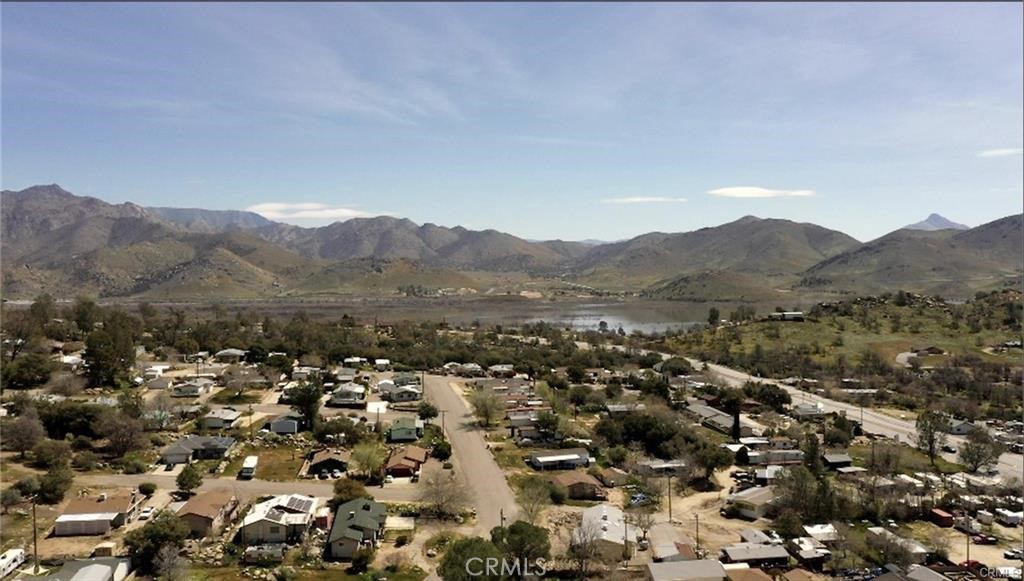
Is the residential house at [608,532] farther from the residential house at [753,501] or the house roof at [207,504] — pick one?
the house roof at [207,504]

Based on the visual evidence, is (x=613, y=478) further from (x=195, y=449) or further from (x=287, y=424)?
(x=195, y=449)

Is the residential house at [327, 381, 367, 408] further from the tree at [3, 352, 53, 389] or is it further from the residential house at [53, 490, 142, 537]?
the tree at [3, 352, 53, 389]

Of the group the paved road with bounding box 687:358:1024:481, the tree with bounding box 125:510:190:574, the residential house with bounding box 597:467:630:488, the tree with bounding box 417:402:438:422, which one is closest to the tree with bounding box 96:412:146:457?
the tree with bounding box 125:510:190:574

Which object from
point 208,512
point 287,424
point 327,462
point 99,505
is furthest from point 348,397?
point 208,512

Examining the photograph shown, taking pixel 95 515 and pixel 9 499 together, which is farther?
pixel 9 499

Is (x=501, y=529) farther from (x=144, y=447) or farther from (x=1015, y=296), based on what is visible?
(x=1015, y=296)

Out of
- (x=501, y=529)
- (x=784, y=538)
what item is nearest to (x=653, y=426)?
(x=784, y=538)
